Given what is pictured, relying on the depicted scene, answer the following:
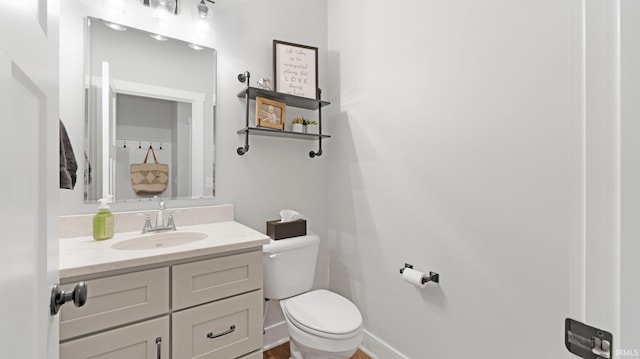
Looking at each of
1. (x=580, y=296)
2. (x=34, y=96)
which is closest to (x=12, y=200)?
(x=34, y=96)

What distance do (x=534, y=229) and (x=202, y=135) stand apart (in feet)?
5.63

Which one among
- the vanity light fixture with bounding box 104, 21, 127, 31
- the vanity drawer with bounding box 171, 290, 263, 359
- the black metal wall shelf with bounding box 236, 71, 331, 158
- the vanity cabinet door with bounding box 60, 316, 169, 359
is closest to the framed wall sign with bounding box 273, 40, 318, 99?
the black metal wall shelf with bounding box 236, 71, 331, 158

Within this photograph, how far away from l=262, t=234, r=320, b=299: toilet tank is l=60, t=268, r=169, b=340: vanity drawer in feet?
1.80

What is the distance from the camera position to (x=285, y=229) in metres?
1.62

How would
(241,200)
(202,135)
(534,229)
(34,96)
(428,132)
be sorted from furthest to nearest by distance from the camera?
(241,200) → (202,135) → (428,132) → (534,229) → (34,96)

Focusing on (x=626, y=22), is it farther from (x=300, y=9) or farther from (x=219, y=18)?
(x=300, y=9)

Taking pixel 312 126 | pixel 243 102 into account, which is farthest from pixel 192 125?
pixel 312 126

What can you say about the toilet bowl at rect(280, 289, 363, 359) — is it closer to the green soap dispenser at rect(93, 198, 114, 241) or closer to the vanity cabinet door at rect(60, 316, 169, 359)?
the vanity cabinet door at rect(60, 316, 169, 359)

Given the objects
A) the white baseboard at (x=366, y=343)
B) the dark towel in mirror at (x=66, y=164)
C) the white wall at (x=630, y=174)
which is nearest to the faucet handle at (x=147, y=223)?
the dark towel in mirror at (x=66, y=164)

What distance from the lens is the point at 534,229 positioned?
101cm

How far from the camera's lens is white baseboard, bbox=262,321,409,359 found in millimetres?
1594

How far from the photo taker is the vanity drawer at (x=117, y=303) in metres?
0.85

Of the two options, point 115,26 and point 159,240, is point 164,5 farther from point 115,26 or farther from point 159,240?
point 159,240

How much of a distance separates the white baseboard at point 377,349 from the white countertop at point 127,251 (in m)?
1.07
